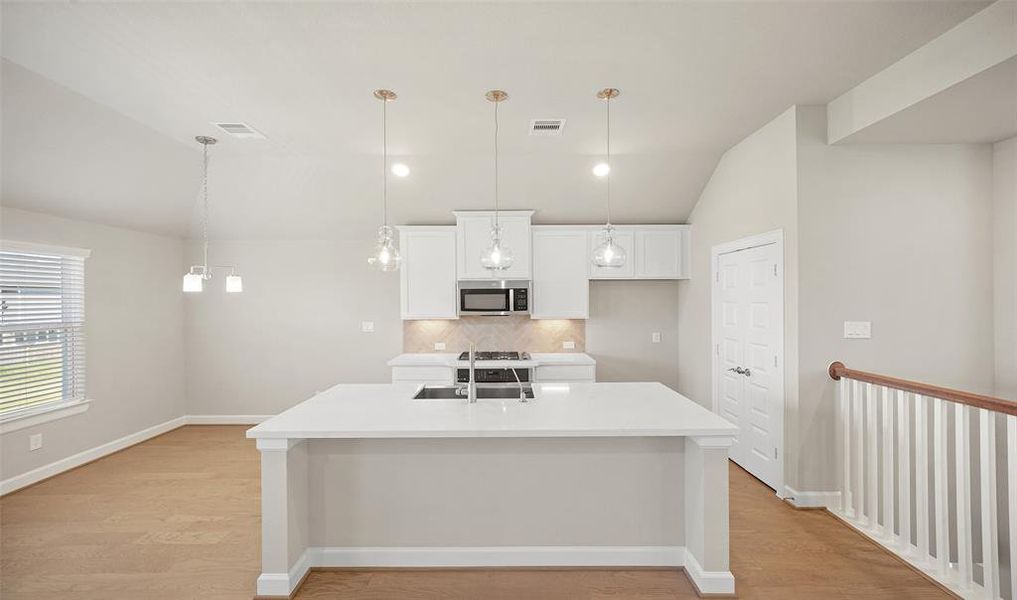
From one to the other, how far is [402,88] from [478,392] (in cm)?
209

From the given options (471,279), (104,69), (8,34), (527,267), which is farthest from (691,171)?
(8,34)

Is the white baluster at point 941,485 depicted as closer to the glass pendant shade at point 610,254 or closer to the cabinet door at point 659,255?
the glass pendant shade at point 610,254

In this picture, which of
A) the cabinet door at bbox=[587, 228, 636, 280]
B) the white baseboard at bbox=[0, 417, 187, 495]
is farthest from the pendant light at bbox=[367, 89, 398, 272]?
the white baseboard at bbox=[0, 417, 187, 495]

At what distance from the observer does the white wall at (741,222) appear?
11.5ft

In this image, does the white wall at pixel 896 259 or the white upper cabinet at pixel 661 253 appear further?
the white upper cabinet at pixel 661 253

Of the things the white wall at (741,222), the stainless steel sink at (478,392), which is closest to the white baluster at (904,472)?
the white wall at (741,222)

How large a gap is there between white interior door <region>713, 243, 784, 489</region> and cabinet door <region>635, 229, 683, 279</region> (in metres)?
0.86

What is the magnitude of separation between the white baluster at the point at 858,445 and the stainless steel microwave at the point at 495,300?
3.07 meters

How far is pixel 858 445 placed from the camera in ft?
10.6

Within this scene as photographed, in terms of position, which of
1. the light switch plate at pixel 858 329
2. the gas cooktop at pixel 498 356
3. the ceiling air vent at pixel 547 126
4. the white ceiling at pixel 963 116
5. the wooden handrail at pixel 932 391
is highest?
the ceiling air vent at pixel 547 126

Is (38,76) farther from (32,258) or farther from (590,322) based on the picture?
(590,322)

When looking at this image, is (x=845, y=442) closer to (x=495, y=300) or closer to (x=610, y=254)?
(x=610, y=254)

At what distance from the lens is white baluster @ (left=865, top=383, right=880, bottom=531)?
3096 millimetres

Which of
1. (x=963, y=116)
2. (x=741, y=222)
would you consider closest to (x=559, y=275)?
(x=741, y=222)
